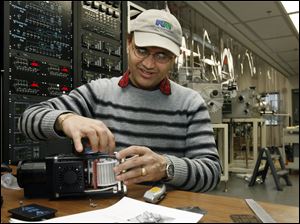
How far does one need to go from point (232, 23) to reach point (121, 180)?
4839 millimetres

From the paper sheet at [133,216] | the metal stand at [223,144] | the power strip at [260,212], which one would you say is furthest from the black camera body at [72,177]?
the metal stand at [223,144]

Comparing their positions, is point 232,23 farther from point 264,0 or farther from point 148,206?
point 148,206

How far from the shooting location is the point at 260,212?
60 cm

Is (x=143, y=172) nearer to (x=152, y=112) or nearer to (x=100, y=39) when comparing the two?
(x=152, y=112)

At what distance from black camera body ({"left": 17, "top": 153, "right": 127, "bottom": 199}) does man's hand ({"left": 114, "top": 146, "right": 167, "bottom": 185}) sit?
0.07 ft

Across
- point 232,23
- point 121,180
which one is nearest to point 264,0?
point 232,23

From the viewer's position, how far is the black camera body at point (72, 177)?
0.72m

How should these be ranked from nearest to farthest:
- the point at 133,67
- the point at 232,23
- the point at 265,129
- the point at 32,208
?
the point at 32,208
the point at 133,67
the point at 265,129
the point at 232,23

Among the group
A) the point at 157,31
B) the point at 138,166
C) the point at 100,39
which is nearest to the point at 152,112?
the point at 157,31

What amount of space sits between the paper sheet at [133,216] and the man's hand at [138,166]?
0.33 ft

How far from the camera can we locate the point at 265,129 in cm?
451

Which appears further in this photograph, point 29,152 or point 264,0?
point 264,0

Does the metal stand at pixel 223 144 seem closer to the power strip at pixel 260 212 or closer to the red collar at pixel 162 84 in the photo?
the red collar at pixel 162 84

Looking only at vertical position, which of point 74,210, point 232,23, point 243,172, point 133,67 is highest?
point 232,23
